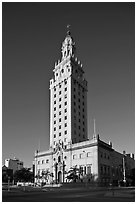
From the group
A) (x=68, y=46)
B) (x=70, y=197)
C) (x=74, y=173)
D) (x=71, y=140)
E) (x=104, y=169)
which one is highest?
(x=68, y=46)

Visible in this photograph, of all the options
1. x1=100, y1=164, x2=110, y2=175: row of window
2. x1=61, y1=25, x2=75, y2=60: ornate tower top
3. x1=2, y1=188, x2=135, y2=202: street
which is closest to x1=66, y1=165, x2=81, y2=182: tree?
x1=100, y1=164, x2=110, y2=175: row of window

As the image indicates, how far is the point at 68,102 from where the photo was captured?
91.9 metres

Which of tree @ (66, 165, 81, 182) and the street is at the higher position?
the street

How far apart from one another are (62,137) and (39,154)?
1516 cm

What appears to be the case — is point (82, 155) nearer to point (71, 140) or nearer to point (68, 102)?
point (71, 140)

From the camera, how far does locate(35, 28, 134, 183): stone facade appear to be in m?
78.1

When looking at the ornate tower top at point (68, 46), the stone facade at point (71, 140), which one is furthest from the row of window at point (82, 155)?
the ornate tower top at point (68, 46)

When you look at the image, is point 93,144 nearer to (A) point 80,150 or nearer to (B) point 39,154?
(A) point 80,150

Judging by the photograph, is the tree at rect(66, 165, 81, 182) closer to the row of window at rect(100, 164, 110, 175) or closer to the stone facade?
the stone facade

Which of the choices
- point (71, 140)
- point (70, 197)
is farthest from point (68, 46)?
point (70, 197)

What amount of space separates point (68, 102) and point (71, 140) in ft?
48.5

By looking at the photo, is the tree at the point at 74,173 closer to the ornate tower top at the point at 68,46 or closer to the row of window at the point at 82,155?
the row of window at the point at 82,155

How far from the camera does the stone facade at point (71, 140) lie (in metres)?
78.1

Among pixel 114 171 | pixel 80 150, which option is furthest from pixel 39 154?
pixel 114 171
